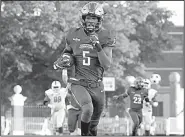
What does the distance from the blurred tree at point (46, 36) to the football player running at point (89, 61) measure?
23.0 metres

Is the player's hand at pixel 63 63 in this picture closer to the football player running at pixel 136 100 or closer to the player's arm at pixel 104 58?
the player's arm at pixel 104 58

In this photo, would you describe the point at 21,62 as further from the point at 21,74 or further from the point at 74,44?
the point at 74,44

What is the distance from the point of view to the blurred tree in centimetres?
A: 3469

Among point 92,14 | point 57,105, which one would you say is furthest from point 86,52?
point 57,105

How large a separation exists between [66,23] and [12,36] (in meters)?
3.10

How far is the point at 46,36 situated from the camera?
3438cm

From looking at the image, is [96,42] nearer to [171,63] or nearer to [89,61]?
[89,61]

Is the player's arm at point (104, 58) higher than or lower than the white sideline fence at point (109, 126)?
higher

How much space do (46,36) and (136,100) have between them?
1606 cm

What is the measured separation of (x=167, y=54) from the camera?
59.1 m

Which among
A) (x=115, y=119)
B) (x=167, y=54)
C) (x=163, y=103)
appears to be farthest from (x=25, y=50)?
(x=167, y=54)

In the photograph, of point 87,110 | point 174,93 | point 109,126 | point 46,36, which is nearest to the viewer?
point 87,110

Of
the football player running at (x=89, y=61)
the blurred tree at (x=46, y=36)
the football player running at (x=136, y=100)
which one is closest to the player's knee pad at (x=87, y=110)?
the football player running at (x=89, y=61)

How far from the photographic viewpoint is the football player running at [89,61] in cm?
879
